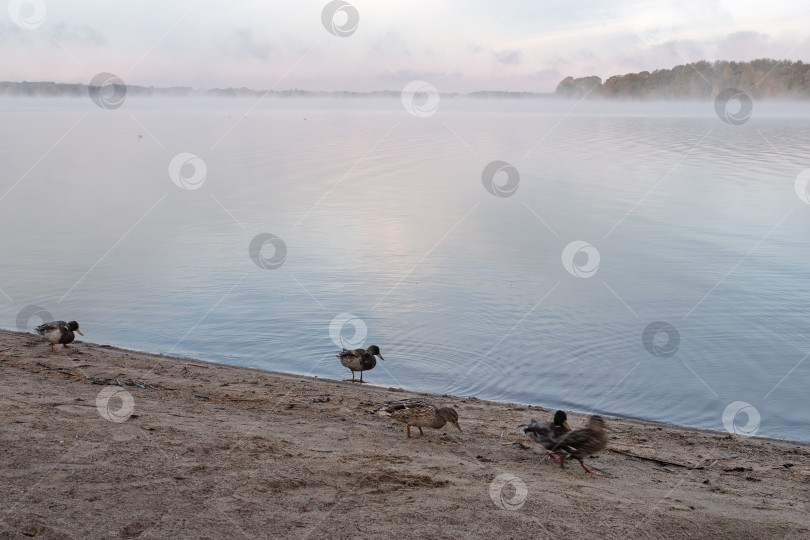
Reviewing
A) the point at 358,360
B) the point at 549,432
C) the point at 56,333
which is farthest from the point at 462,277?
the point at 549,432

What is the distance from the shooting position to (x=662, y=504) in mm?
7289

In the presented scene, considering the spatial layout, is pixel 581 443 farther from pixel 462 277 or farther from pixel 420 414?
pixel 462 277

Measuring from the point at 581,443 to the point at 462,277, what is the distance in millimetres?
12271

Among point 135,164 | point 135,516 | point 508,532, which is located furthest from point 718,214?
point 135,164

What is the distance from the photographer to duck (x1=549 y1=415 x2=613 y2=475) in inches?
327

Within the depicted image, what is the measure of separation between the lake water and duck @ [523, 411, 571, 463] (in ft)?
12.7

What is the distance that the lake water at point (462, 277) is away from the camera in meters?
13.7

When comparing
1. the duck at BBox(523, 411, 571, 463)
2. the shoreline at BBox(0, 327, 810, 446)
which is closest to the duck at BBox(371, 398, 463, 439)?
the duck at BBox(523, 411, 571, 463)

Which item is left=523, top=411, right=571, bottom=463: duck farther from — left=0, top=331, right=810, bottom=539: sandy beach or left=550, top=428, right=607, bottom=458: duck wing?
left=0, top=331, right=810, bottom=539: sandy beach

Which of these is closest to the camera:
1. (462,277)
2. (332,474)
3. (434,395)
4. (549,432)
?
(332,474)

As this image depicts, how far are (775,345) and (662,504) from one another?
9.15m

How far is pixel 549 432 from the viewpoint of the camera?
852 cm

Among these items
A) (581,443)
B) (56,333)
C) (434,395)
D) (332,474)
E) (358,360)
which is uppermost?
(56,333)

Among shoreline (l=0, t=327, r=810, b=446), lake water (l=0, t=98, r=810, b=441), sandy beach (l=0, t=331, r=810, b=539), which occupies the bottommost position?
sandy beach (l=0, t=331, r=810, b=539)
